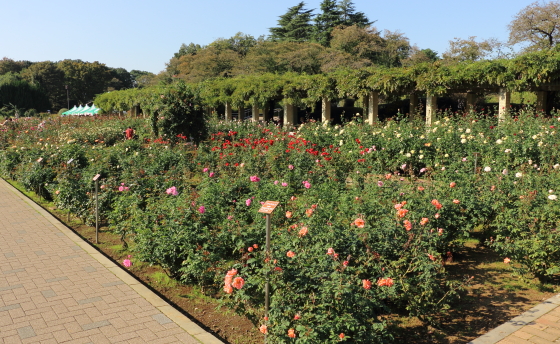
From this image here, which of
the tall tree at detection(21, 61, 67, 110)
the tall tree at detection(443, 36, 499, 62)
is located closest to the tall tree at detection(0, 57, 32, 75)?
the tall tree at detection(21, 61, 67, 110)

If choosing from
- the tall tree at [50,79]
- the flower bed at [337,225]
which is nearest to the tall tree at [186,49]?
the tall tree at [50,79]

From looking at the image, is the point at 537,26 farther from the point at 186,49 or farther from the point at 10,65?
the point at 10,65

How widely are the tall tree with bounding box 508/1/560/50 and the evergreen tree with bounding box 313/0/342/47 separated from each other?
14.9 m

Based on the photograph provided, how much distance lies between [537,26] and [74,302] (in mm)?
33807

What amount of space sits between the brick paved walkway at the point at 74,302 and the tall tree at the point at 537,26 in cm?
3153

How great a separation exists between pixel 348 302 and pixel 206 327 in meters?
1.43

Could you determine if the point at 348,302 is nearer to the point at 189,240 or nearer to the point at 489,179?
the point at 189,240

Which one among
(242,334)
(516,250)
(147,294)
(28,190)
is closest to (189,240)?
(147,294)

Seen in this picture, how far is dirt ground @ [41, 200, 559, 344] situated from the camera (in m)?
3.54

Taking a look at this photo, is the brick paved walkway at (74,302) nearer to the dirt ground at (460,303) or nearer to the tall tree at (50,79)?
the dirt ground at (460,303)

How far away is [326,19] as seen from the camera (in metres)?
41.5

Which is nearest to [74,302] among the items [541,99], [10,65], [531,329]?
[531,329]

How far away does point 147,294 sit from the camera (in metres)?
4.27

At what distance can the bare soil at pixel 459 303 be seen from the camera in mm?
3535
